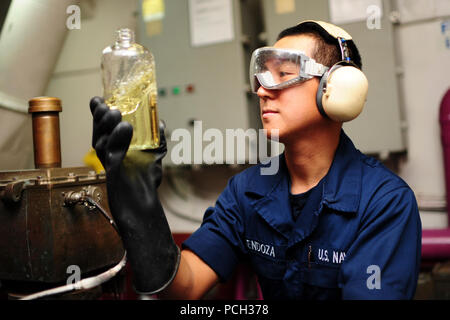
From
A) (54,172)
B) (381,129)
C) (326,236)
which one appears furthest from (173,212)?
(326,236)

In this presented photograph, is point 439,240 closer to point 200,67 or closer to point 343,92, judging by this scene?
point 343,92

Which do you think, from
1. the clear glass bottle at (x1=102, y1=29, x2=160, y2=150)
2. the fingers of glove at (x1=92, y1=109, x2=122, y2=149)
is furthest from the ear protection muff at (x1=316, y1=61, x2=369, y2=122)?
the fingers of glove at (x1=92, y1=109, x2=122, y2=149)

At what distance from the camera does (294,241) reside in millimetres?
1120

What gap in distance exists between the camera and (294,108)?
3.63 ft

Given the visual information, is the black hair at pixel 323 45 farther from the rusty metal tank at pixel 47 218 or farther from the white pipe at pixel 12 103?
the white pipe at pixel 12 103

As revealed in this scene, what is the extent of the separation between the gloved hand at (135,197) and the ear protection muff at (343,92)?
0.48 m

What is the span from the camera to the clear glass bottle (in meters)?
0.93

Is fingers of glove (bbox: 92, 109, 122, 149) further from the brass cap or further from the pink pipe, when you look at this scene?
the pink pipe

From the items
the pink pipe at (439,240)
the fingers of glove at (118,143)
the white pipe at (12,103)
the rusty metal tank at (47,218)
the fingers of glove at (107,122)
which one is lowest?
the pink pipe at (439,240)

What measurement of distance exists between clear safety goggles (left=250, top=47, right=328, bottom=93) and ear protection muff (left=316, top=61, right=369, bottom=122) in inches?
2.1

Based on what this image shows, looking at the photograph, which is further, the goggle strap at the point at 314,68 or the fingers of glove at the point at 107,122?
the goggle strap at the point at 314,68

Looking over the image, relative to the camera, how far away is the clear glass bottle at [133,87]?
0.93 meters

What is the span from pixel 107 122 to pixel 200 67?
1.78m

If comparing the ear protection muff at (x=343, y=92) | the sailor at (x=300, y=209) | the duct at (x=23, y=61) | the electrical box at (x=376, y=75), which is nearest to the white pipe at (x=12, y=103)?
the duct at (x=23, y=61)
